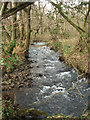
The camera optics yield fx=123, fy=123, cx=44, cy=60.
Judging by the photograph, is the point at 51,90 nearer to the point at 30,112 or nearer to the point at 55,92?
the point at 55,92

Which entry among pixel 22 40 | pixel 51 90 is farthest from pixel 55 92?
pixel 22 40

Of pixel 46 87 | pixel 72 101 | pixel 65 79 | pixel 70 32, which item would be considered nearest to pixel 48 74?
pixel 65 79

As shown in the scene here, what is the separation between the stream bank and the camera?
5086 millimetres

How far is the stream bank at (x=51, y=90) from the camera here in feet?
16.7

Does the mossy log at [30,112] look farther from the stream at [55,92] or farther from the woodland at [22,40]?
the stream at [55,92]

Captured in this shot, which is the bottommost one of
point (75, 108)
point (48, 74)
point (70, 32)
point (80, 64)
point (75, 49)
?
point (75, 108)

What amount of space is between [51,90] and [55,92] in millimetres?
259

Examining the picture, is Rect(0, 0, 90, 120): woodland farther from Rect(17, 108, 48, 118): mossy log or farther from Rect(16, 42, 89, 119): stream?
Rect(16, 42, 89, 119): stream

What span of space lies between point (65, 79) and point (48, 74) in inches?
51.8

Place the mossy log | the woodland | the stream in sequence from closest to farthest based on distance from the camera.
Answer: the woodland
the mossy log
the stream

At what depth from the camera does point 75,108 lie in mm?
5051

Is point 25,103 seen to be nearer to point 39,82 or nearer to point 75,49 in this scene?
point 39,82

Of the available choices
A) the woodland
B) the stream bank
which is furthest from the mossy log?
the stream bank

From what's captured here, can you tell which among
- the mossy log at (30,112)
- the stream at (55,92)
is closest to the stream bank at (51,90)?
the stream at (55,92)
